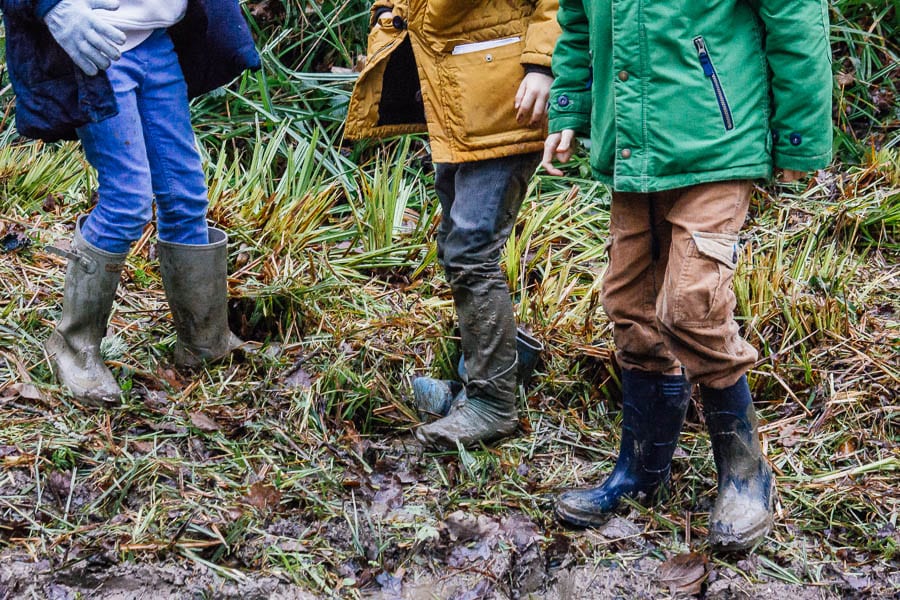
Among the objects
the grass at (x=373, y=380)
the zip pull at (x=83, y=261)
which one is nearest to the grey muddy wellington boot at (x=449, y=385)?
the grass at (x=373, y=380)

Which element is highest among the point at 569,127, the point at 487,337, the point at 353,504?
the point at 569,127

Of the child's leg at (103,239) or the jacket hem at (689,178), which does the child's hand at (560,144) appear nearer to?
the jacket hem at (689,178)

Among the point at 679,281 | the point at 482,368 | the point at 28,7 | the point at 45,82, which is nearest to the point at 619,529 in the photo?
the point at 482,368

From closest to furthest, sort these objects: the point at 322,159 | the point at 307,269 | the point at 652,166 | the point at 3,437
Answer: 1. the point at 652,166
2. the point at 3,437
3. the point at 307,269
4. the point at 322,159

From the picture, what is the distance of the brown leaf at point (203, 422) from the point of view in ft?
10.4

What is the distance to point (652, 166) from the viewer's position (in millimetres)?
2258

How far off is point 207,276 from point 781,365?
2.04 metres

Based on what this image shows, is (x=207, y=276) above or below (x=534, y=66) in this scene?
below

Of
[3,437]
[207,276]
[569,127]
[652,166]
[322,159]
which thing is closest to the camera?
[652,166]

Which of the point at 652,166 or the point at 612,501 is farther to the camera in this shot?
the point at 612,501

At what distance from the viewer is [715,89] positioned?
7.25 feet

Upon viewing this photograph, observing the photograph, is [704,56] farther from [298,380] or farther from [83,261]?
[83,261]

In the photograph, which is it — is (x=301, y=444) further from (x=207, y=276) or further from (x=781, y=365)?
(x=781, y=365)

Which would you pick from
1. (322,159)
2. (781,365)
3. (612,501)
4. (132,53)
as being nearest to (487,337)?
(612,501)
